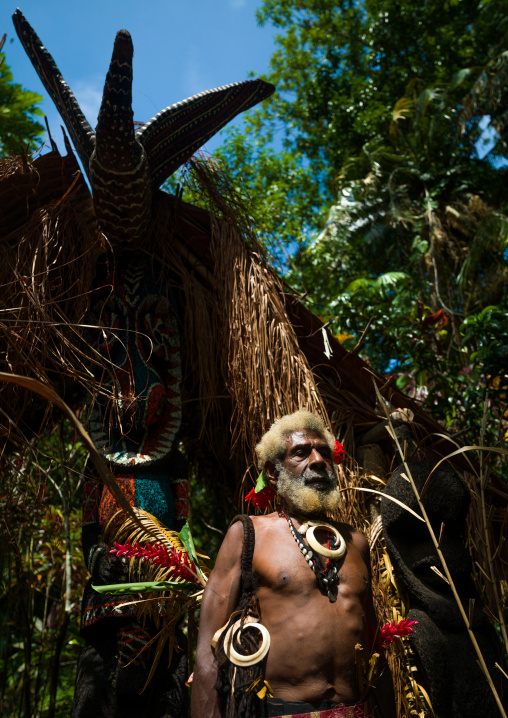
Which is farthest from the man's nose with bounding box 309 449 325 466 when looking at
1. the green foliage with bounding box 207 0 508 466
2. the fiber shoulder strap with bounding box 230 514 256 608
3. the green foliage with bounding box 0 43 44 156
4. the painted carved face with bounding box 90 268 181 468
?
the green foliage with bounding box 0 43 44 156

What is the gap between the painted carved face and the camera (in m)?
3.34

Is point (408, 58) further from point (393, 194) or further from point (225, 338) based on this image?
point (225, 338)

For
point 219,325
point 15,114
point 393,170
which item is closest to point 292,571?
point 219,325

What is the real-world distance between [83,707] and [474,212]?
874 centimetres

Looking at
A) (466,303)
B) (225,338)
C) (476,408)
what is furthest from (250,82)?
(466,303)

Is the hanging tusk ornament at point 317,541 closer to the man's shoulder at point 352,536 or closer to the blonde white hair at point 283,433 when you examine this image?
the man's shoulder at point 352,536

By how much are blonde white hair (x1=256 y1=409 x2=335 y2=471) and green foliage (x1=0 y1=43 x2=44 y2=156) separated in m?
3.93

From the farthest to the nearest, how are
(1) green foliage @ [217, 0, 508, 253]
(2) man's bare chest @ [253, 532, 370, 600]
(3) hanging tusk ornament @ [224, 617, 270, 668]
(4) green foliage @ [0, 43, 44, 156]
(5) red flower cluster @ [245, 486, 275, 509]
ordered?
1. (1) green foliage @ [217, 0, 508, 253]
2. (4) green foliage @ [0, 43, 44, 156]
3. (5) red flower cluster @ [245, 486, 275, 509]
4. (2) man's bare chest @ [253, 532, 370, 600]
5. (3) hanging tusk ornament @ [224, 617, 270, 668]

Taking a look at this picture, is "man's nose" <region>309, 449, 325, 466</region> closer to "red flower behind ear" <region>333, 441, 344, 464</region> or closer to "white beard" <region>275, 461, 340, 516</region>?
"white beard" <region>275, 461, 340, 516</region>

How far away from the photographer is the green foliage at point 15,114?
5.56 metres

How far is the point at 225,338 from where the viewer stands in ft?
11.8

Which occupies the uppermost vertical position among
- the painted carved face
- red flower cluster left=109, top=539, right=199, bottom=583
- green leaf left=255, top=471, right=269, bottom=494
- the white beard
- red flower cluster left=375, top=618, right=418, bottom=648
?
the painted carved face

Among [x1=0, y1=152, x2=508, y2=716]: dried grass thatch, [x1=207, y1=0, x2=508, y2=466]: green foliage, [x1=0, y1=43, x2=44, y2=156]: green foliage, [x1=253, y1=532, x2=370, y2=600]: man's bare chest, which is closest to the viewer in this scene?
[x1=253, y1=532, x2=370, y2=600]: man's bare chest

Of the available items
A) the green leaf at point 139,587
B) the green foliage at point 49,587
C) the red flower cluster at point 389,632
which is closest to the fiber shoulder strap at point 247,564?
the green leaf at point 139,587
